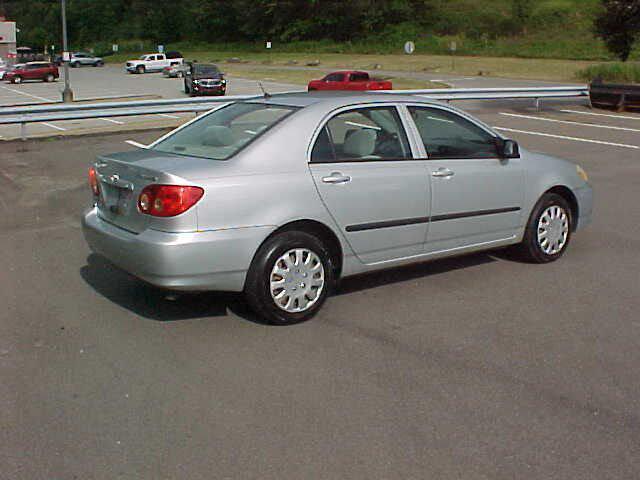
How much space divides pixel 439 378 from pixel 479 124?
2.78 meters

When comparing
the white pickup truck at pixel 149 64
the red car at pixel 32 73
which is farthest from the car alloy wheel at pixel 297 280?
the white pickup truck at pixel 149 64

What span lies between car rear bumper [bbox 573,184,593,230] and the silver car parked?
1.89ft

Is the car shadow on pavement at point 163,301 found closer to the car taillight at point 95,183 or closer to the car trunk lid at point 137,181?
the car trunk lid at point 137,181

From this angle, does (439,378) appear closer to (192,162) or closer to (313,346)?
(313,346)

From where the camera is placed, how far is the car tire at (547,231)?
278 inches

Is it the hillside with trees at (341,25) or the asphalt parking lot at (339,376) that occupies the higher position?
the hillside with trees at (341,25)

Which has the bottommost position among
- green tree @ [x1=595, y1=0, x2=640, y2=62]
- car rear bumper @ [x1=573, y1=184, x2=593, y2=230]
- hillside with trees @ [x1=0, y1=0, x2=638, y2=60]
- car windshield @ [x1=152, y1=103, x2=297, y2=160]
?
car rear bumper @ [x1=573, y1=184, x2=593, y2=230]

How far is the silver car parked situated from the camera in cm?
525

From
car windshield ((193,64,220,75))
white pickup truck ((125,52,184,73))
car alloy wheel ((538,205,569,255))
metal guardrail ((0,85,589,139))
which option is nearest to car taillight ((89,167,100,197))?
car alloy wheel ((538,205,569,255))

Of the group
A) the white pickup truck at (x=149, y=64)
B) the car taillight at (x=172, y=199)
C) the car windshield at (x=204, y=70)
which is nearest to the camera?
the car taillight at (x=172, y=199)

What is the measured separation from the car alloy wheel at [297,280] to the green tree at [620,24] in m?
31.9

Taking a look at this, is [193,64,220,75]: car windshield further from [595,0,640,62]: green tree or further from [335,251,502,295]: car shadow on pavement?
[335,251,502,295]: car shadow on pavement

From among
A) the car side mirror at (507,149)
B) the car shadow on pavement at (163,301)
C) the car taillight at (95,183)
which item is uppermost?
the car side mirror at (507,149)

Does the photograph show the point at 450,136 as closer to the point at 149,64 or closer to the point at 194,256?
the point at 194,256
